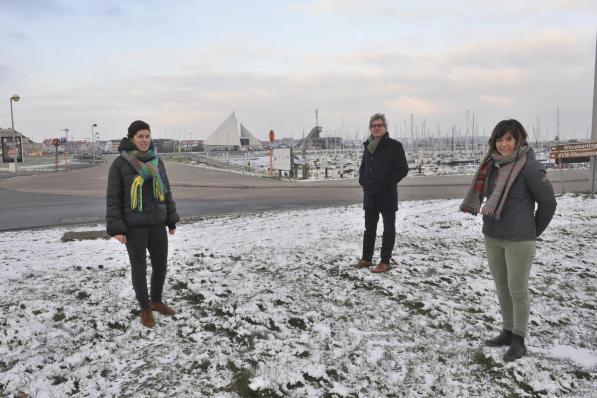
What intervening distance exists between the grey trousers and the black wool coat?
6.15 feet

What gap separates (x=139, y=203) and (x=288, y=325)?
1742 mm

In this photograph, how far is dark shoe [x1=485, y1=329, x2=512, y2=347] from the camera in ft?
12.4

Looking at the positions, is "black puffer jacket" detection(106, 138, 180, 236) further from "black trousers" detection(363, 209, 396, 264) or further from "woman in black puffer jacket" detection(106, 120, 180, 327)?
"black trousers" detection(363, 209, 396, 264)

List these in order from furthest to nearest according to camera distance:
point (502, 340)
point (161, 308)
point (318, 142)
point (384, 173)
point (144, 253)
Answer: point (318, 142) → point (384, 173) → point (161, 308) → point (144, 253) → point (502, 340)

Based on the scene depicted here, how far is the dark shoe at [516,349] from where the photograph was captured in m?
3.55

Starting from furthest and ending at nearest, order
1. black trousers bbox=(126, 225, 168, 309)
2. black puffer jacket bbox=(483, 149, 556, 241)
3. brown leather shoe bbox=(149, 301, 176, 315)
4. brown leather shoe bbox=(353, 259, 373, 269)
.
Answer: brown leather shoe bbox=(353, 259, 373, 269) < brown leather shoe bbox=(149, 301, 176, 315) < black trousers bbox=(126, 225, 168, 309) < black puffer jacket bbox=(483, 149, 556, 241)

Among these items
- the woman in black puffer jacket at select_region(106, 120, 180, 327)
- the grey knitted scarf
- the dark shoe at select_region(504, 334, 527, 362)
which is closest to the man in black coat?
the grey knitted scarf

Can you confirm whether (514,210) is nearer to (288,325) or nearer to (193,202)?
(288,325)

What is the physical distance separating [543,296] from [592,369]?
5.10ft

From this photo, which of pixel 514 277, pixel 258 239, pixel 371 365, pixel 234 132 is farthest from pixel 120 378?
pixel 234 132

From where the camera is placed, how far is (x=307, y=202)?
13.3 meters

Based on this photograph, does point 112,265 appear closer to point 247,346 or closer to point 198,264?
point 198,264

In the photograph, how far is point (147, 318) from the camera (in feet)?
13.3

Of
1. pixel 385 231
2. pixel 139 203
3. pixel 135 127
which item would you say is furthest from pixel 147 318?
pixel 385 231
